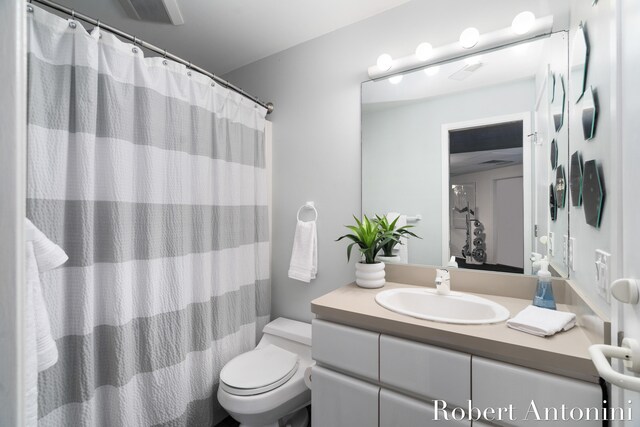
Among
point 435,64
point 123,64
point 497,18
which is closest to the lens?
point 123,64

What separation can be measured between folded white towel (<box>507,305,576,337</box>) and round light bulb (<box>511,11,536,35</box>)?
1.19m

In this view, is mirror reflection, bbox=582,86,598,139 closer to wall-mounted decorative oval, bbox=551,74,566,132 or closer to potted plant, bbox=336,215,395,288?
wall-mounted decorative oval, bbox=551,74,566,132

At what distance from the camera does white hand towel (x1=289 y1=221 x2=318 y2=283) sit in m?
1.81

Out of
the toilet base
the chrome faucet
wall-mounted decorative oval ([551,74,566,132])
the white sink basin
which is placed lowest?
the toilet base

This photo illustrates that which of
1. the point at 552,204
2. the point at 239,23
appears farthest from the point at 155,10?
the point at 552,204

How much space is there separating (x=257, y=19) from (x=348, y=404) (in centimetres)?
208

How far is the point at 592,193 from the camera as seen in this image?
2.77 feet

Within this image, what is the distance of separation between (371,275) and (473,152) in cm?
80

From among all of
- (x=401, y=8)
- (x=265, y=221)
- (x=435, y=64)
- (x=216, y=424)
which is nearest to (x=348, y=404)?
(x=216, y=424)

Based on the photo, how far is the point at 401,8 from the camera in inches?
62.6

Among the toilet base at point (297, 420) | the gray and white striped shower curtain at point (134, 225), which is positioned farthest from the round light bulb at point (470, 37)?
the toilet base at point (297, 420)

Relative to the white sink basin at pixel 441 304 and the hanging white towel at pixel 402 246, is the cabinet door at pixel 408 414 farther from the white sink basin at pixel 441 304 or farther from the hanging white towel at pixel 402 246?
the hanging white towel at pixel 402 246

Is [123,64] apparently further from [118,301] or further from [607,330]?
[607,330]

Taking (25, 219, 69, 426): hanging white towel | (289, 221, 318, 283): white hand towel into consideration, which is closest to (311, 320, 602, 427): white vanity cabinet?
(289, 221, 318, 283): white hand towel
